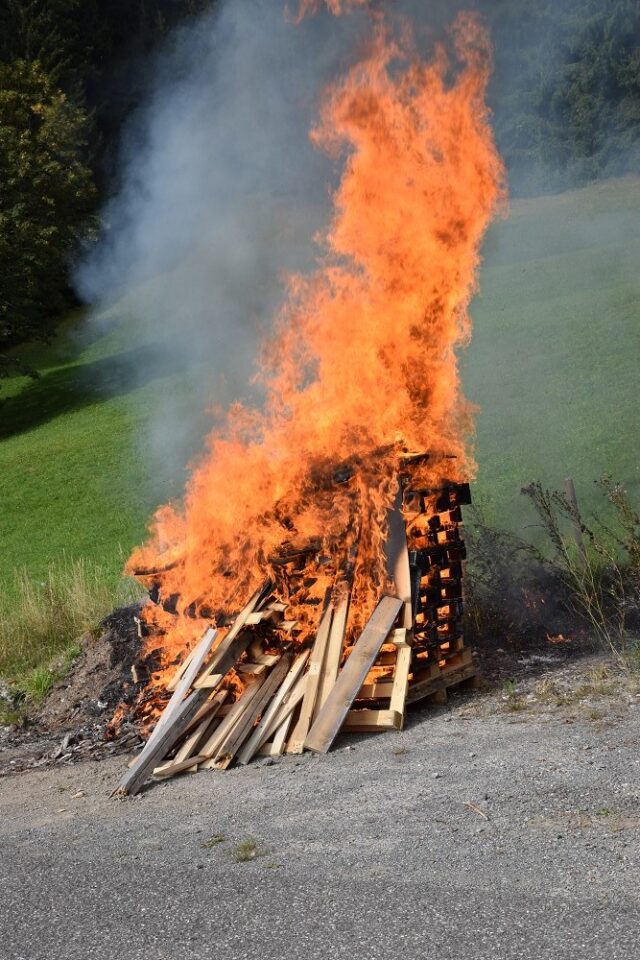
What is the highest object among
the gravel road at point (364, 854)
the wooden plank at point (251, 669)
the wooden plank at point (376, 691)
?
the wooden plank at point (251, 669)

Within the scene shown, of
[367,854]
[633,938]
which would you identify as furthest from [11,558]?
[633,938]

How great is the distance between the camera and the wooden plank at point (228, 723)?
6.06 m

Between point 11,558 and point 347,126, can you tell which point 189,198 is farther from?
point 347,126

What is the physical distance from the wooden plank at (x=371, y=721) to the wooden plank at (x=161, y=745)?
0.92m

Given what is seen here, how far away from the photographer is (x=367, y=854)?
4387mm

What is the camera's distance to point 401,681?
247 inches

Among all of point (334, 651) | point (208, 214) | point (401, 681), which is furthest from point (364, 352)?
point (208, 214)

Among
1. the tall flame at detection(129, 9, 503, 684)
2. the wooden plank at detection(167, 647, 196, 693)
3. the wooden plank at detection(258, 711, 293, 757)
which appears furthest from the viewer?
the tall flame at detection(129, 9, 503, 684)

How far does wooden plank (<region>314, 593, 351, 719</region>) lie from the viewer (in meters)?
6.29

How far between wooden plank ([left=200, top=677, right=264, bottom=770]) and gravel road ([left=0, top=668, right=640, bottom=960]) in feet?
0.59

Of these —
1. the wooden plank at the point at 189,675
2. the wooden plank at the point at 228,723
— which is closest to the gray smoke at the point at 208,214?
the wooden plank at the point at 189,675

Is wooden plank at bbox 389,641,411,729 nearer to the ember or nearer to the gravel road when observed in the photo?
the ember

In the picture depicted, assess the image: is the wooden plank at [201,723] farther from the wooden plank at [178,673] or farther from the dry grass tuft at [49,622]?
the dry grass tuft at [49,622]

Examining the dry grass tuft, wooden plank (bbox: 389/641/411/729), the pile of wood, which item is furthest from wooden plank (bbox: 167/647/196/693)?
the dry grass tuft
